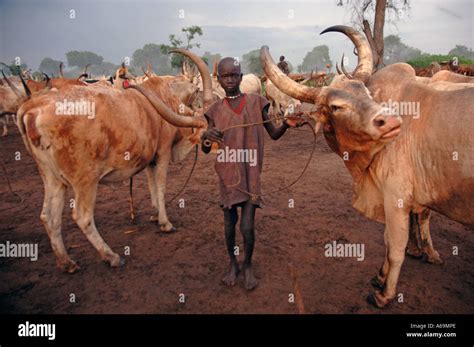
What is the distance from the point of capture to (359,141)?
2887 millimetres

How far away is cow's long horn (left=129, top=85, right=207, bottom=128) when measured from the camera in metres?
3.13

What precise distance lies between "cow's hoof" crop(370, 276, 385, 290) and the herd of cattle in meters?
0.01

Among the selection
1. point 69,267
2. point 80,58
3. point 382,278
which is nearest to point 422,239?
point 382,278

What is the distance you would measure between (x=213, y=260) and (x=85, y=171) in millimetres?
1863

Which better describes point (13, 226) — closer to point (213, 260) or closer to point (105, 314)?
point (105, 314)

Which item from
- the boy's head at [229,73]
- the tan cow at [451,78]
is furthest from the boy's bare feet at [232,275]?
the tan cow at [451,78]

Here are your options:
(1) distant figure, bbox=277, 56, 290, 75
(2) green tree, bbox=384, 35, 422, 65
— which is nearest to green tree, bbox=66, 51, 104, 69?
(2) green tree, bbox=384, 35, 422, 65

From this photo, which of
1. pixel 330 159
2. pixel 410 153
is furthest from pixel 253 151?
pixel 330 159

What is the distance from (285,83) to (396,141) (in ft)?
3.89

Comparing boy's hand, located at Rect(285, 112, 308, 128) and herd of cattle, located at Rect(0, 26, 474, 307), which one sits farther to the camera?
boy's hand, located at Rect(285, 112, 308, 128)

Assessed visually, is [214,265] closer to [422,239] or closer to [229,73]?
[229,73]

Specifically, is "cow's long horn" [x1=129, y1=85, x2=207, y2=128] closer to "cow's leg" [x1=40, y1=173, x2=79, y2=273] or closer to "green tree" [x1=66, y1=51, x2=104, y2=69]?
"cow's leg" [x1=40, y1=173, x2=79, y2=273]

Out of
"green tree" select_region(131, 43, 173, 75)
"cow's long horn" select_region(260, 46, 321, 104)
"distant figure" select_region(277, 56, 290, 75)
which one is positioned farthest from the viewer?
"green tree" select_region(131, 43, 173, 75)
